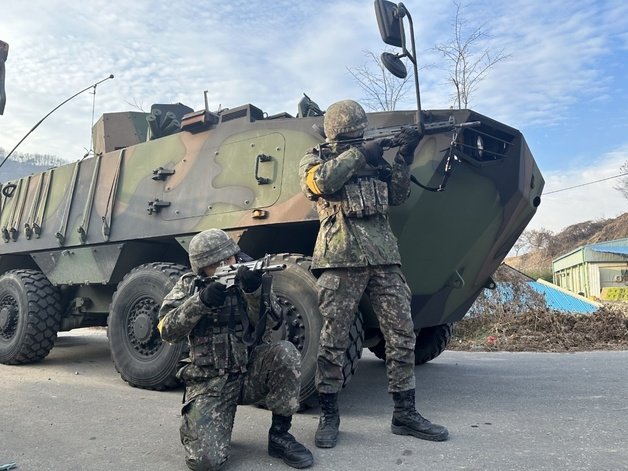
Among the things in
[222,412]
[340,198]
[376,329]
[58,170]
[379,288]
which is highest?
[58,170]

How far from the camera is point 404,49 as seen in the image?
3.10 meters

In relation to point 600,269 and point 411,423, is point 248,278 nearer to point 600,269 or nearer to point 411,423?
point 411,423

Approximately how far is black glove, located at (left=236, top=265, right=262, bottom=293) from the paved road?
0.83m

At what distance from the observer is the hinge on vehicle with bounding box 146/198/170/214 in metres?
4.89

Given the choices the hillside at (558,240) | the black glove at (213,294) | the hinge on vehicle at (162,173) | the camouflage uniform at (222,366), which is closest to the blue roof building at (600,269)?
the hillside at (558,240)

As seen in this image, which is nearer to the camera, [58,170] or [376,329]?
[376,329]

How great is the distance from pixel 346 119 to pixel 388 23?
0.60 m

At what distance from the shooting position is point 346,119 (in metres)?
3.46

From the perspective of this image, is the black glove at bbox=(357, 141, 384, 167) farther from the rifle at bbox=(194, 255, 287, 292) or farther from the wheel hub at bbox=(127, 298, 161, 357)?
the wheel hub at bbox=(127, 298, 161, 357)

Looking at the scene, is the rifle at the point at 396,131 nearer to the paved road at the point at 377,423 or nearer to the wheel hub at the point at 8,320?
the paved road at the point at 377,423

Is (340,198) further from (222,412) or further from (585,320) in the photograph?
(585,320)

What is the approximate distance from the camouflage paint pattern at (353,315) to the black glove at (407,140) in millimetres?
645

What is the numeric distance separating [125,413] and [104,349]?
3.84 metres

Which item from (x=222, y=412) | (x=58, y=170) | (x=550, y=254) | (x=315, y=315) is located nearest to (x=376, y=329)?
(x=315, y=315)
